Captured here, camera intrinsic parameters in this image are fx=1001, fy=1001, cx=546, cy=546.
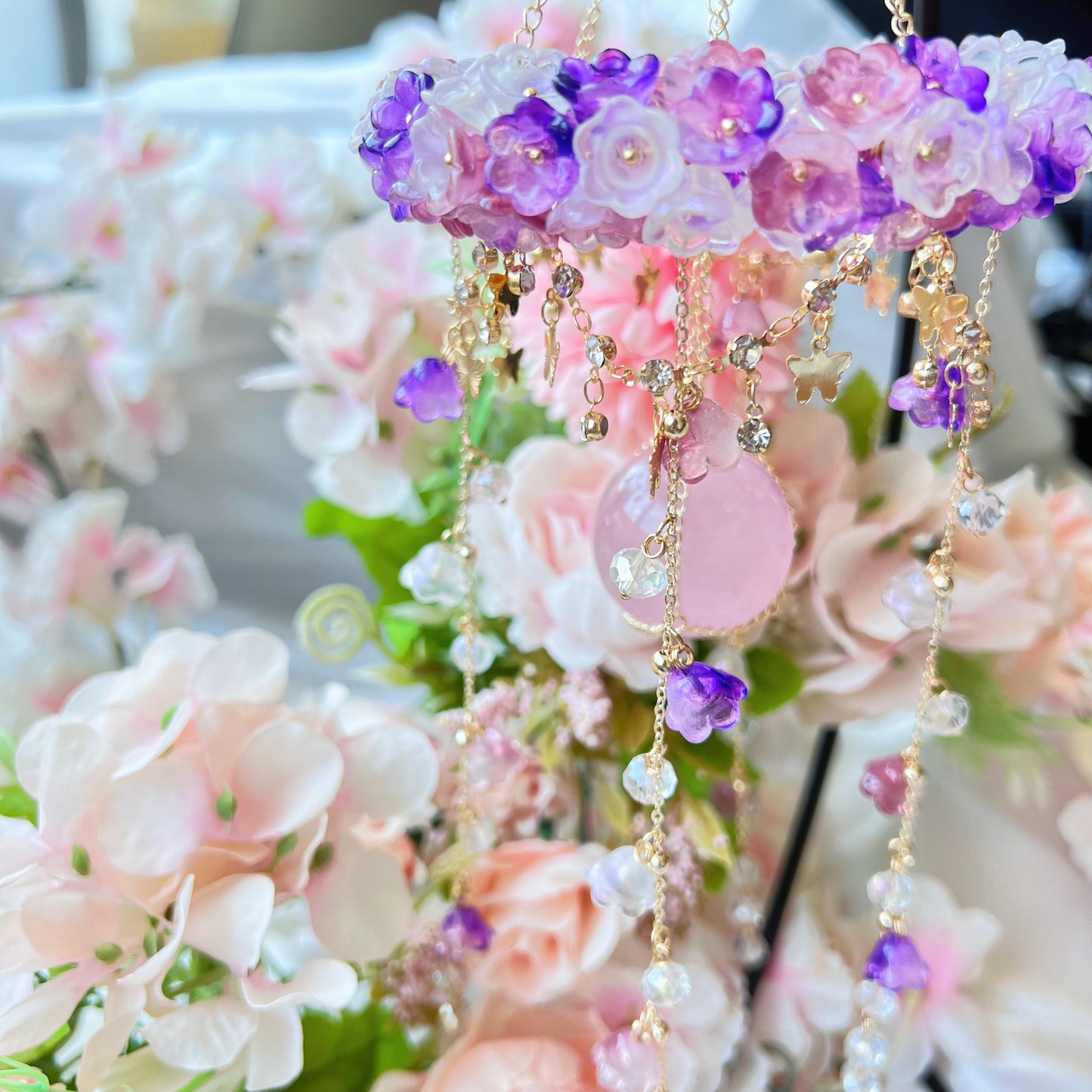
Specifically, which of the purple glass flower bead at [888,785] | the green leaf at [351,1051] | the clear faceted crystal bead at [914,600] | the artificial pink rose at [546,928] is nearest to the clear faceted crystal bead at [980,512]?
the clear faceted crystal bead at [914,600]

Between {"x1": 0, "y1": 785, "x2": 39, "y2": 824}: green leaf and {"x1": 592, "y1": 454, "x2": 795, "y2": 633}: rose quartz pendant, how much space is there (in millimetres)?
281

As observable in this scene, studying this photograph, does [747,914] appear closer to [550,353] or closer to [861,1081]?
[861,1081]

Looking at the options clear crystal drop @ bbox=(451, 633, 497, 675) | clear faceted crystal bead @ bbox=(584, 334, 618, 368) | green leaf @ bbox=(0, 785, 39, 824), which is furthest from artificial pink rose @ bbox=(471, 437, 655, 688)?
green leaf @ bbox=(0, 785, 39, 824)

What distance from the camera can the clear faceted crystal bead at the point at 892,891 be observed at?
0.46 m

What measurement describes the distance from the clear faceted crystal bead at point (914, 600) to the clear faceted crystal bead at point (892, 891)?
12 centimetres

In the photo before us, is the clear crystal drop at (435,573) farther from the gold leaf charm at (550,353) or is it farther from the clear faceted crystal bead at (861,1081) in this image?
the clear faceted crystal bead at (861,1081)

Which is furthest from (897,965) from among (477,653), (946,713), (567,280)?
(567,280)

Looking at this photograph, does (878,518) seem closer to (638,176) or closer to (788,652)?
(788,652)

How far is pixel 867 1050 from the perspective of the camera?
1.56 feet

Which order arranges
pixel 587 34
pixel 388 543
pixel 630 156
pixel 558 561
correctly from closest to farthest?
pixel 630 156, pixel 587 34, pixel 558 561, pixel 388 543

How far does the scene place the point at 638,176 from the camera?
0.90ft

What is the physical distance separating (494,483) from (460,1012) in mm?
275

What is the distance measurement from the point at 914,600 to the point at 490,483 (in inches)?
7.5

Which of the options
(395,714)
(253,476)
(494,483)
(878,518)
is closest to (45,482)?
(253,476)
